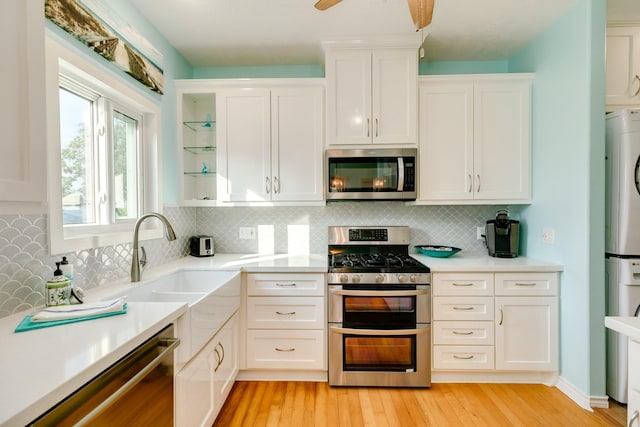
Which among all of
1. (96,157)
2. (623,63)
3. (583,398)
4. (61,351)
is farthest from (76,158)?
(623,63)

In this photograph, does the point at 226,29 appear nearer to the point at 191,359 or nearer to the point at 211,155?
the point at 211,155

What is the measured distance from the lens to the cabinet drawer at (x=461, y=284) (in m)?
2.12

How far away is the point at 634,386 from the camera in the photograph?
90cm

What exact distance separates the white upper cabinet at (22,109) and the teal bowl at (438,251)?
2.41m

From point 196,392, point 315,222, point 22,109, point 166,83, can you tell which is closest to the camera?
point 22,109

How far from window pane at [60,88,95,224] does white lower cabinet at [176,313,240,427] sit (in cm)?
102

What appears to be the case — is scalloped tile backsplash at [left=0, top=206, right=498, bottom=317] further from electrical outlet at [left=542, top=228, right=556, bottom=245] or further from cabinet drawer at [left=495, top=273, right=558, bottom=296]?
cabinet drawer at [left=495, top=273, right=558, bottom=296]

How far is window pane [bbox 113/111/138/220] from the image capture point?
1907mm

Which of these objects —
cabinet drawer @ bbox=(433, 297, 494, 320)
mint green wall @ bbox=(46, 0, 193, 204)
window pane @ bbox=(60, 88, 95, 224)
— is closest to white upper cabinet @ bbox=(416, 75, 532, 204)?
cabinet drawer @ bbox=(433, 297, 494, 320)

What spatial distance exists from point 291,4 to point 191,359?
84.9 inches

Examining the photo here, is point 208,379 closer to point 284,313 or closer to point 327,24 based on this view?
point 284,313

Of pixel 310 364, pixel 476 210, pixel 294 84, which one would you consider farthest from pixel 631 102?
pixel 310 364

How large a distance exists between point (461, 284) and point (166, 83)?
8.86ft

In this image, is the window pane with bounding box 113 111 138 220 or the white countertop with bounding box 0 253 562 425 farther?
the window pane with bounding box 113 111 138 220
